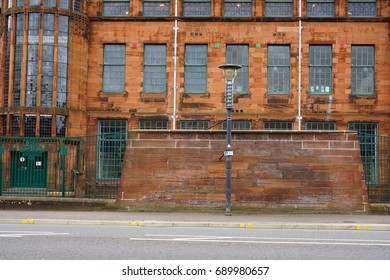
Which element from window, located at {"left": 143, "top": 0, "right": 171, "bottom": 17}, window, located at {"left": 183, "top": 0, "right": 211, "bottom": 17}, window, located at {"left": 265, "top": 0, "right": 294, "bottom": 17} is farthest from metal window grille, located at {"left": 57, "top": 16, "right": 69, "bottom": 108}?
window, located at {"left": 265, "top": 0, "right": 294, "bottom": 17}

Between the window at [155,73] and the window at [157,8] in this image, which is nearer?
the window at [155,73]

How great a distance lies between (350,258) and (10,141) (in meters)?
14.9

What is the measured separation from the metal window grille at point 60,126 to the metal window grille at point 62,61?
0.61m

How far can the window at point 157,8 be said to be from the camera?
1194 inches

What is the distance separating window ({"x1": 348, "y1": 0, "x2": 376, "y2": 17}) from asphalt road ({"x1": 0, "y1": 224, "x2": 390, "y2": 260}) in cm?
1865

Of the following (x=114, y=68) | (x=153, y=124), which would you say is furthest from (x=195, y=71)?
(x=114, y=68)

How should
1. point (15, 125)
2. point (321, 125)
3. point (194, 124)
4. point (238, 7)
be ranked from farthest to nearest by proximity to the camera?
point (238, 7)
point (194, 124)
point (321, 125)
point (15, 125)

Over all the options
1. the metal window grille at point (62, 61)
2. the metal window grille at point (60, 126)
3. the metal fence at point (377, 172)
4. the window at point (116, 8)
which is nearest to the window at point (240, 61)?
the window at point (116, 8)

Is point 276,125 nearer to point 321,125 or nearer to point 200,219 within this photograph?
point 321,125

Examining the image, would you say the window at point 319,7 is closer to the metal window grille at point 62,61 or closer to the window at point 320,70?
the window at point 320,70

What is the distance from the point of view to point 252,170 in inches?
734

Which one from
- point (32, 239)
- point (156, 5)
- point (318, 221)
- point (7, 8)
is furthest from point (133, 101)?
point (32, 239)

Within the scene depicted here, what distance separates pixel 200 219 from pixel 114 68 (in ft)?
52.2

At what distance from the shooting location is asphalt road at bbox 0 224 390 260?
942 centimetres
